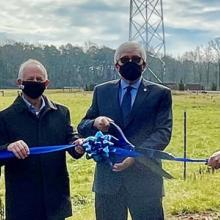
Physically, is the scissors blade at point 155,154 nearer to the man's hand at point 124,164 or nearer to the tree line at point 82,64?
Answer: the man's hand at point 124,164

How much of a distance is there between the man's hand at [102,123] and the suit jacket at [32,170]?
13.4 inches

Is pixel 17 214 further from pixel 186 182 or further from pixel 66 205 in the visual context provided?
pixel 186 182

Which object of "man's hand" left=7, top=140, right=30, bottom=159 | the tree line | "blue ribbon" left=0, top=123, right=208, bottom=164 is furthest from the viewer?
the tree line

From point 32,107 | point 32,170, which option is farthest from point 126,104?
point 32,170

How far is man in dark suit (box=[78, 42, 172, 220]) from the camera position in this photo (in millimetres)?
3809

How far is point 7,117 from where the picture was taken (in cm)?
376

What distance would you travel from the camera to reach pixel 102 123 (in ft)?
12.1

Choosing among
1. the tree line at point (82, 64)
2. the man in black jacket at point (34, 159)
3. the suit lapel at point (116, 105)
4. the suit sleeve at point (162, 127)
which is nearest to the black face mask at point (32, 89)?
the man in black jacket at point (34, 159)

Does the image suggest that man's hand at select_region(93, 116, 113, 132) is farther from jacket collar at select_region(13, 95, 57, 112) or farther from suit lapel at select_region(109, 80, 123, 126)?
jacket collar at select_region(13, 95, 57, 112)

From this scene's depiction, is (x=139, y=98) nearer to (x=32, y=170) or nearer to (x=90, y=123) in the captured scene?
(x=90, y=123)

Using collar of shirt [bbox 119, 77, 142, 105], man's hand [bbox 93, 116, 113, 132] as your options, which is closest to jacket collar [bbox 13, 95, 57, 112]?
man's hand [bbox 93, 116, 113, 132]

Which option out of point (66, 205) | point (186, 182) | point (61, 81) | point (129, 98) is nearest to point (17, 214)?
point (66, 205)

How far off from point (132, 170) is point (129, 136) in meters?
0.25

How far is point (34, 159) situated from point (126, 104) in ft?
2.61
